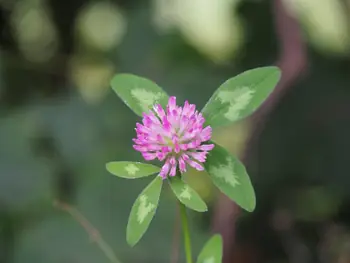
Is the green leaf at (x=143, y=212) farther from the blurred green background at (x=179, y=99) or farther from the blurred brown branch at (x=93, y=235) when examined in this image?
the blurred green background at (x=179, y=99)

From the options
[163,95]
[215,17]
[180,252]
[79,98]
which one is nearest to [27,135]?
[79,98]

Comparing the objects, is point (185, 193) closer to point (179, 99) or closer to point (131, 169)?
point (131, 169)

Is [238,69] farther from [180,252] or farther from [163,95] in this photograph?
[163,95]

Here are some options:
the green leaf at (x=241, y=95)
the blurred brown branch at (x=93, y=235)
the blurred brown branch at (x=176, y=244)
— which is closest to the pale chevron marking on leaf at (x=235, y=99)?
the green leaf at (x=241, y=95)

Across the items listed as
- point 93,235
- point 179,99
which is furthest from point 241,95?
point 179,99

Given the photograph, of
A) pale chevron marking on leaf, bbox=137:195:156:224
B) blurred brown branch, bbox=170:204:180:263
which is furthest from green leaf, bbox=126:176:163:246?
blurred brown branch, bbox=170:204:180:263
